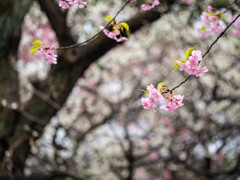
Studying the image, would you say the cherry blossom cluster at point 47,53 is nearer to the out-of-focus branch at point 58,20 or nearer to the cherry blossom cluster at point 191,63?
the cherry blossom cluster at point 191,63

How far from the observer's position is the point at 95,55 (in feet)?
8.83

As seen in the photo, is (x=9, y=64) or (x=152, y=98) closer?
(x=152, y=98)

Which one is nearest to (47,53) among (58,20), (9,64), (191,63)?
(191,63)

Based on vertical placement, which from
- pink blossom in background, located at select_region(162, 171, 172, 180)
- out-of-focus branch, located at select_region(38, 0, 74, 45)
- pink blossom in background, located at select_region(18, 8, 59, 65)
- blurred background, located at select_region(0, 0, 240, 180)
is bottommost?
pink blossom in background, located at select_region(162, 171, 172, 180)

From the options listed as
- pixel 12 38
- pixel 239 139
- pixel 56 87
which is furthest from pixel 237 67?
pixel 12 38

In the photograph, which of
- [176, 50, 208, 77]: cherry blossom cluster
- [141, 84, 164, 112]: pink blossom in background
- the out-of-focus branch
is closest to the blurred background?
the out-of-focus branch

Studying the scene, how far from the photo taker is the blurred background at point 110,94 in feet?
8.75

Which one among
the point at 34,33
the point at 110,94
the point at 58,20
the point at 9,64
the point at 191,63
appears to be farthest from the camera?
the point at 110,94

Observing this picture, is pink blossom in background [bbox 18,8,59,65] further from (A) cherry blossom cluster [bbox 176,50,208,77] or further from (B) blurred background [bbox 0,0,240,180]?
(A) cherry blossom cluster [bbox 176,50,208,77]

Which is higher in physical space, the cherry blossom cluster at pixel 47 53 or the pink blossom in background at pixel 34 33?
the pink blossom in background at pixel 34 33

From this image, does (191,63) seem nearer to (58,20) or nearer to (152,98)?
(152,98)

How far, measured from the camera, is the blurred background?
2666 millimetres

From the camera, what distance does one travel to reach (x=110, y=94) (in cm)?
572

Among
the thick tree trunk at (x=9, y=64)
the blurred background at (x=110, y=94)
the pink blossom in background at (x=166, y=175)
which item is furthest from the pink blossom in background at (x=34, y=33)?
the pink blossom in background at (x=166, y=175)
